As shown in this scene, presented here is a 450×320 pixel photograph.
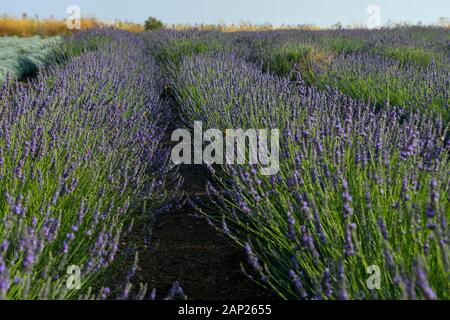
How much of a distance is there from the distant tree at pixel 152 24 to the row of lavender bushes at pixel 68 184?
59.7 ft

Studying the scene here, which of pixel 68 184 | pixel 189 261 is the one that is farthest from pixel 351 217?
pixel 68 184

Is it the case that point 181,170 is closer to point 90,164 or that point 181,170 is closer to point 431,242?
point 90,164

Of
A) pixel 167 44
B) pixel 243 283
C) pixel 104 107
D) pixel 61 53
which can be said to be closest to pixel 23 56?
pixel 61 53

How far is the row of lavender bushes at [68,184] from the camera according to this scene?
1855 mm

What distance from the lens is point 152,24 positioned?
22.6 m

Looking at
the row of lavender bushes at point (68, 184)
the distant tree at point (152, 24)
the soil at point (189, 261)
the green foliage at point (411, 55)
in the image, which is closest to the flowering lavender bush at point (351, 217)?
the soil at point (189, 261)

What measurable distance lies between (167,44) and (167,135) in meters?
4.15

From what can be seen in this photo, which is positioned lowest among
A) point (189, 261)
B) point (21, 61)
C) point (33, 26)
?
point (189, 261)

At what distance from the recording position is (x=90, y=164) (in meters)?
2.86

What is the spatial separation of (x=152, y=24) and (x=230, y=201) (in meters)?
20.2

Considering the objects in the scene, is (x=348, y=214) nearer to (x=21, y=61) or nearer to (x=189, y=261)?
(x=189, y=261)

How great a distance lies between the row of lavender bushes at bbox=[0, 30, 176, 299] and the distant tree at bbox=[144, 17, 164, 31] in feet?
59.7

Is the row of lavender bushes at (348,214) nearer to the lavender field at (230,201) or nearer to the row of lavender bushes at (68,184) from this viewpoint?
the lavender field at (230,201)
